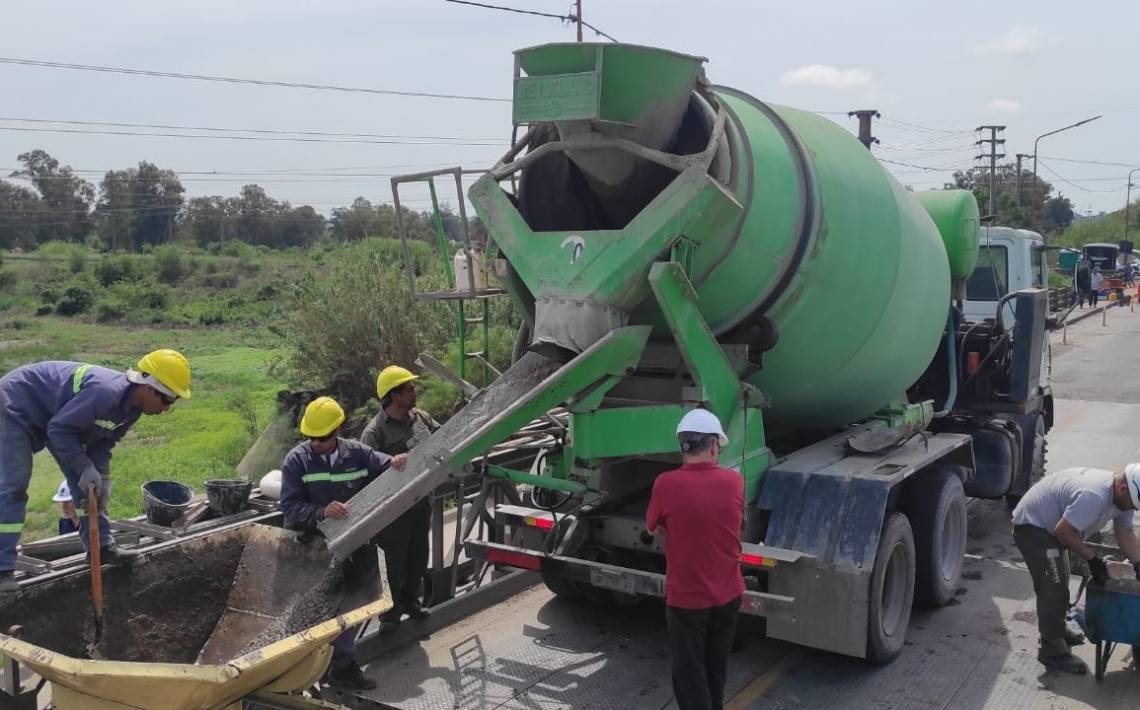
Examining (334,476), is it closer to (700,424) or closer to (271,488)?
(271,488)

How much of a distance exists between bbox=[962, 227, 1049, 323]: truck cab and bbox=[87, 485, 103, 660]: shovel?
27.3 feet

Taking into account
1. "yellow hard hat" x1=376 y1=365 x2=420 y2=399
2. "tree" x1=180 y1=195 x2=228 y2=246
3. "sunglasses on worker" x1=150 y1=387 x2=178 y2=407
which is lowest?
"yellow hard hat" x1=376 y1=365 x2=420 y2=399

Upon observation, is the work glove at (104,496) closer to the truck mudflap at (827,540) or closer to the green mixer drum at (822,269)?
the green mixer drum at (822,269)

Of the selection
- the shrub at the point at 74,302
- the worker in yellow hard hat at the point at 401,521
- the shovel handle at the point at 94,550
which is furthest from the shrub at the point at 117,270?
the shovel handle at the point at 94,550

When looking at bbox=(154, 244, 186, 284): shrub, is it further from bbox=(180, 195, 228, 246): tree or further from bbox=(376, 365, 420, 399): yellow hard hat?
bbox=(376, 365, 420, 399): yellow hard hat

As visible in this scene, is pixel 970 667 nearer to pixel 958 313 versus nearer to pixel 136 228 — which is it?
pixel 958 313

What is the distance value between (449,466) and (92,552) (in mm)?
1557

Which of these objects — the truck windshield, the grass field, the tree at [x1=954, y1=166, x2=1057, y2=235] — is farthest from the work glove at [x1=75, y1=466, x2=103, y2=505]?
the tree at [x1=954, y1=166, x2=1057, y2=235]

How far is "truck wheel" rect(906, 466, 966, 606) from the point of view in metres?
5.98

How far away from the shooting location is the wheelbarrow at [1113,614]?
4.95 metres

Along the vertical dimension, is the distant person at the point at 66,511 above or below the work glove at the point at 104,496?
below

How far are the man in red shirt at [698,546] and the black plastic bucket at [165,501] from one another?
3.17 m

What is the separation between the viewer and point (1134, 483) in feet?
15.9

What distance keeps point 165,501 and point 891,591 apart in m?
4.42
